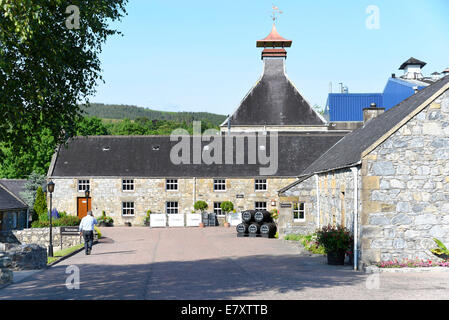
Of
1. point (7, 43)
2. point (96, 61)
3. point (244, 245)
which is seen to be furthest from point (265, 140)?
point (7, 43)

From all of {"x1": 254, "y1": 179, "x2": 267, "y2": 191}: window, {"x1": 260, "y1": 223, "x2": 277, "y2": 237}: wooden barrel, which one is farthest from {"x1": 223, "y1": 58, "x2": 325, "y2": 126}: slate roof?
{"x1": 260, "y1": 223, "x2": 277, "y2": 237}: wooden barrel

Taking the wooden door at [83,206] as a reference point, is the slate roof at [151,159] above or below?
above

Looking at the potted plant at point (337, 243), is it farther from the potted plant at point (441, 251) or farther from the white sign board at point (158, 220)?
the white sign board at point (158, 220)

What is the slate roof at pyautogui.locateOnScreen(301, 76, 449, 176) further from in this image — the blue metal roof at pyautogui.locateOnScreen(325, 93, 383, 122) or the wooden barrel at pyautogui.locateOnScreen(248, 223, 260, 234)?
the blue metal roof at pyautogui.locateOnScreen(325, 93, 383, 122)

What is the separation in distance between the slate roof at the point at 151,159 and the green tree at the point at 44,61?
1109 inches

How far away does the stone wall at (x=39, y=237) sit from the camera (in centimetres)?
3102

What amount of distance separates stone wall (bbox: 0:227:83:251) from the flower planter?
1681cm

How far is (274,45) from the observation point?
57781 mm

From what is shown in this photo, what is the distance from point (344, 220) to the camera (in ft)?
71.4

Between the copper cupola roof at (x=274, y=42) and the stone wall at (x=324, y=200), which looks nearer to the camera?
the stone wall at (x=324, y=200)

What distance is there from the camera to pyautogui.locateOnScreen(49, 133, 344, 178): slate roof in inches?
1719

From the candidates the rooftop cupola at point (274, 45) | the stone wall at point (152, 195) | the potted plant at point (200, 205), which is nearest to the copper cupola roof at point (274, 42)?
the rooftop cupola at point (274, 45)

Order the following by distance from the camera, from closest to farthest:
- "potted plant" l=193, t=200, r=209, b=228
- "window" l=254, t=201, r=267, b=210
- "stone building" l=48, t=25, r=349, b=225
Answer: "potted plant" l=193, t=200, r=209, b=228, "window" l=254, t=201, r=267, b=210, "stone building" l=48, t=25, r=349, b=225

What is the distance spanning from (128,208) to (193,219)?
220 inches
